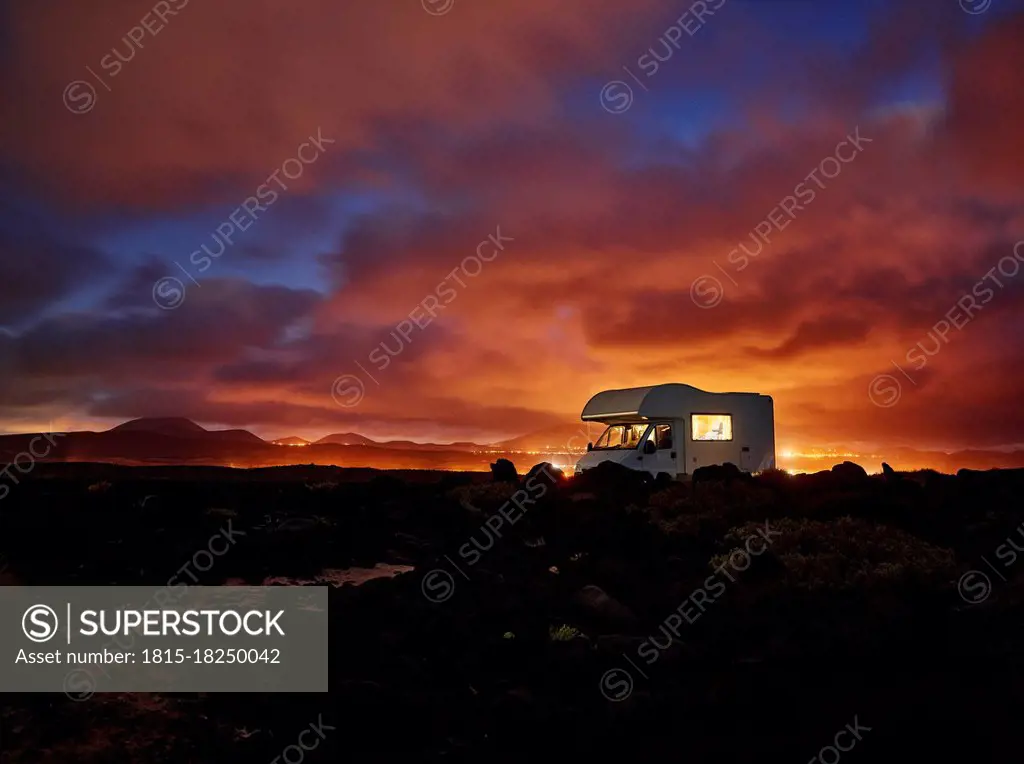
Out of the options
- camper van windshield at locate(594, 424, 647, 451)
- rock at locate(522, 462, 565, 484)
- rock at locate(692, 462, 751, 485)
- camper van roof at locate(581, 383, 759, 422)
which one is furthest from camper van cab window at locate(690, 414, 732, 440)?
rock at locate(692, 462, 751, 485)

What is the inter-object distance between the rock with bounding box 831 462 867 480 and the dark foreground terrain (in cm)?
141

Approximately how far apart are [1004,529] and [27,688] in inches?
605

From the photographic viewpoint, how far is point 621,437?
2947 cm

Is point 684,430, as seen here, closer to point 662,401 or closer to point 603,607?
point 662,401

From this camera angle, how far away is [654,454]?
27953mm

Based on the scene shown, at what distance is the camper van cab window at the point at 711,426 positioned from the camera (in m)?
27.9

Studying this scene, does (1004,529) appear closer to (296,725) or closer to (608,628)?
(608,628)

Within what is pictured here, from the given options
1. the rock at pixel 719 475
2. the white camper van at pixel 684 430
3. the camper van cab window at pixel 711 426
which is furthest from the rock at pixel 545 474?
the camper van cab window at pixel 711 426

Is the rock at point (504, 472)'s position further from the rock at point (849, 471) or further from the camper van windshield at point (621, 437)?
the rock at point (849, 471)

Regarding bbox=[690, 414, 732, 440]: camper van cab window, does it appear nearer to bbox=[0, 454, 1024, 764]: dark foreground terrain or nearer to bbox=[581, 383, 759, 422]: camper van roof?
bbox=[581, 383, 759, 422]: camper van roof

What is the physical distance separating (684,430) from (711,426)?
1.21 meters

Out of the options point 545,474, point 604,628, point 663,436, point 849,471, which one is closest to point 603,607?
point 604,628

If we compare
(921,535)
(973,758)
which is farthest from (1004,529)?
(973,758)

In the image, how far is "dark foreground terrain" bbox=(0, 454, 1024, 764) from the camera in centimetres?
687
